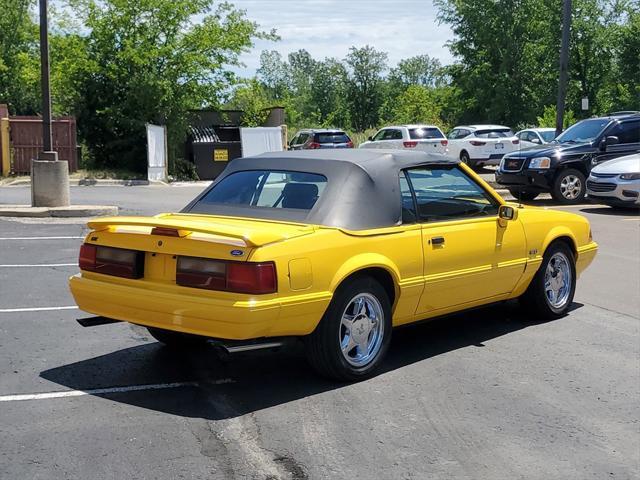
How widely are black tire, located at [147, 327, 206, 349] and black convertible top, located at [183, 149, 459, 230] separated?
0.97 metres

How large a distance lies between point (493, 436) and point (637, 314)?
3.88m

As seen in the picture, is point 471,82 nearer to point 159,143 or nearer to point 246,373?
point 159,143

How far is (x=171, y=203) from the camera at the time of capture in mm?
18141

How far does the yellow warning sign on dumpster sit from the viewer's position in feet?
88.8

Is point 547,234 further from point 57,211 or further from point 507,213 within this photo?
point 57,211

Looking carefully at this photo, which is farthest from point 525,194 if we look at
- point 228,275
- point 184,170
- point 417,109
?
point 417,109

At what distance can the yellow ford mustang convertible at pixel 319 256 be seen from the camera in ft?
15.9

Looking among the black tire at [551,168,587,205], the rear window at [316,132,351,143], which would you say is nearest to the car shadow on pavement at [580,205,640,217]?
the black tire at [551,168,587,205]

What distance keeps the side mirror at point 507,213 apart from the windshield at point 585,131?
1233 cm

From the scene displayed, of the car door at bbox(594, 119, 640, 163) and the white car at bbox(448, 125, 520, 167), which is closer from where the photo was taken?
the car door at bbox(594, 119, 640, 163)

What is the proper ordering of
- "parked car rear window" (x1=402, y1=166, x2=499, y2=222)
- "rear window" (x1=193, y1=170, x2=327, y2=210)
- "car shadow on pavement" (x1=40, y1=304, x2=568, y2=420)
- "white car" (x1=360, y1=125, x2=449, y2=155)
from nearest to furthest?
"car shadow on pavement" (x1=40, y1=304, x2=568, y2=420), "rear window" (x1=193, y1=170, x2=327, y2=210), "parked car rear window" (x1=402, y1=166, x2=499, y2=222), "white car" (x1=360, y1=125, x2=449, y2=155)

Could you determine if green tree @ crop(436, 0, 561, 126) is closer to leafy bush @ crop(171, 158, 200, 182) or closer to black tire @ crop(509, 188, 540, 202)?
leafy bush @ crop(171, 158, 200, 182)

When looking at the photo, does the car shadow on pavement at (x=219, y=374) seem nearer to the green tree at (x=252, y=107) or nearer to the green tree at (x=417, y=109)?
the green tree at (x=252, y=107)

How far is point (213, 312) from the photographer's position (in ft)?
15.7
